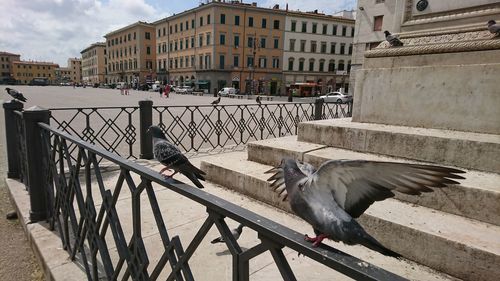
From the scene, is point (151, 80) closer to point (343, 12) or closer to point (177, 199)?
point (343, 12)

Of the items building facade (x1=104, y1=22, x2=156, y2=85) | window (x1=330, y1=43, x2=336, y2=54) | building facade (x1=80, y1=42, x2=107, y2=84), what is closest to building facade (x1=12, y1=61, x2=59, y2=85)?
building facade (x1=80, y1=42, x2=107, y2=84)

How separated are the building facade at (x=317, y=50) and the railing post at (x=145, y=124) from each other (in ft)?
168

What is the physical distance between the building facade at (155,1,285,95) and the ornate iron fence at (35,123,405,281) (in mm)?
50854

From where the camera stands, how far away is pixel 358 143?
15.2ft

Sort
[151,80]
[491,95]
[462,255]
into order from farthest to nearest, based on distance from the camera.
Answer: [151,80] → [491,95] → [462,255]

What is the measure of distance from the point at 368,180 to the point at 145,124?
241 inches

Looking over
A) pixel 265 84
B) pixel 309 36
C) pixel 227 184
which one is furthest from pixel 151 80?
pixel 227 184

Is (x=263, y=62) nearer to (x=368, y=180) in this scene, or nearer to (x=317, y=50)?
(x=317, y=50)

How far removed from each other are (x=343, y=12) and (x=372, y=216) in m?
71.5

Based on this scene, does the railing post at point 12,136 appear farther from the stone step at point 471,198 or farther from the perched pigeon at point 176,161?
the stone step at point 471,198

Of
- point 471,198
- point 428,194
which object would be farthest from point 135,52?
point 471,198

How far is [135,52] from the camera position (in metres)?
78.4

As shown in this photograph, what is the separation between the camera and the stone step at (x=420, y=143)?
3533 millimetres

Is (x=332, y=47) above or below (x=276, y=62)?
above
